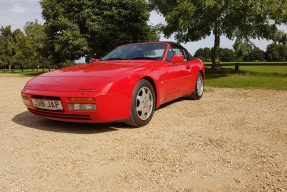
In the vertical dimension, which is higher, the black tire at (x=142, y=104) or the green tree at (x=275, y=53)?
the green tree at (x=275, y=53)

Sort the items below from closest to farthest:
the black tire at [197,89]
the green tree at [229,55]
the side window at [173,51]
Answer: the side window at [173,51], the black tire at [197,89], the green tree at [229,55]

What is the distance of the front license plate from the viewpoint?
11.2ft

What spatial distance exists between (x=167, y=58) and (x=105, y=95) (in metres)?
1.91

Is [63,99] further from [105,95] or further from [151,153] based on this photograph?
[151,153]

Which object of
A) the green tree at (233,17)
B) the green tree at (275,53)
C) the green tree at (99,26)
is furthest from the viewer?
the green tree at (275,53)

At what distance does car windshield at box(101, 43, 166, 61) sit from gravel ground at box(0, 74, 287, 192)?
3.76ft

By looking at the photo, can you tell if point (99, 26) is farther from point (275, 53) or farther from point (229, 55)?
point (275, 53)

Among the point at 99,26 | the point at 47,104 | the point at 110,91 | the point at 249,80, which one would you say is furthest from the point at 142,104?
the point at 99,26

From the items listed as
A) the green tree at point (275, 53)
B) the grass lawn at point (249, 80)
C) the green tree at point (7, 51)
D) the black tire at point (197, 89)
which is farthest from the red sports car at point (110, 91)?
the green tree at point (275, 53)

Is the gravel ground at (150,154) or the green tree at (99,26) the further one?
the green tree at (99,26)

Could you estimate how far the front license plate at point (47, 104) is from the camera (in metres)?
3.41

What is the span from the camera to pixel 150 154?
9.23ft

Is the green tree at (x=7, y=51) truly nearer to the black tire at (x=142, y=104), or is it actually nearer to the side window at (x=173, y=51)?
the side window at (x=173, y=51)

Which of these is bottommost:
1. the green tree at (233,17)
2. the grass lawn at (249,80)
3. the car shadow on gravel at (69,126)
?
the grass lawn at (249,80)
